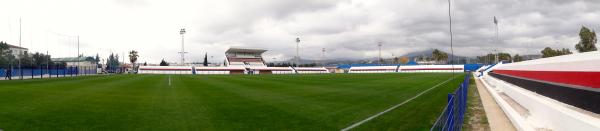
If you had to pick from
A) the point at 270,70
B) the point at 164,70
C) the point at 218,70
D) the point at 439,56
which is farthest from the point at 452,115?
the point at 439,56

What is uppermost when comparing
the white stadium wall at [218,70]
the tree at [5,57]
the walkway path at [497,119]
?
the tree at [5,57]

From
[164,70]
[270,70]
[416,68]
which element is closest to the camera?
[164,70]

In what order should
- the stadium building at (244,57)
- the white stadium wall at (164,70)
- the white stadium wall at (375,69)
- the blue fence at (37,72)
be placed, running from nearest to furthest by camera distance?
1. the blue fence at (37,72)
2. the white stadium wall at (164,70)
3. the white stadium wall at (375,69)
4. the stadium building at (244,57)

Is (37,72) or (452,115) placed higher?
(37,72)

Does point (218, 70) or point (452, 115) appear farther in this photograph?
point (218, 70)

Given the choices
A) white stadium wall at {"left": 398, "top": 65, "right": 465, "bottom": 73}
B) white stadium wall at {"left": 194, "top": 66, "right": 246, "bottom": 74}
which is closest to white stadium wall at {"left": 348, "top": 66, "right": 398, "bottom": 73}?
white stadium wall at {"left": 398, "top": 65, "right": 465, "bottom": 73}

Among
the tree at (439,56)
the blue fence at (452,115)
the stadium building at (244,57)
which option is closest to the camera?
the blue fence at (452,115)

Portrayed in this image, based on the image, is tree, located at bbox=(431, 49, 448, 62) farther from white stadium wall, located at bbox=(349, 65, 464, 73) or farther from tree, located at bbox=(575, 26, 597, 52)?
tree, located at bbox=(575, 26, 597, 52)

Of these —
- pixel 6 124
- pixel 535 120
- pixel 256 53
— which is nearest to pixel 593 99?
pixel 535 120

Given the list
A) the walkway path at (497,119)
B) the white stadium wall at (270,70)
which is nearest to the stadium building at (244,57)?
the white stadium wall at (270,70)

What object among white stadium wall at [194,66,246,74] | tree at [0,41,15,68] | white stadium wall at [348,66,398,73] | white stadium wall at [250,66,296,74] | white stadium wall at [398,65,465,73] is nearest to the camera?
tree at [0,41,15,68]

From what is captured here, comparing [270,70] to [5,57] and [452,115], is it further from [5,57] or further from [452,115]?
[452,115]

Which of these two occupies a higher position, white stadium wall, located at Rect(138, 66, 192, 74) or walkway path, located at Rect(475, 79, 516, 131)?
white stadium wall, located at Rect(138, 66, 192, 74)

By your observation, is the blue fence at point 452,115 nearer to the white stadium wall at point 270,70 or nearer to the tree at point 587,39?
the tree at point 587,39
